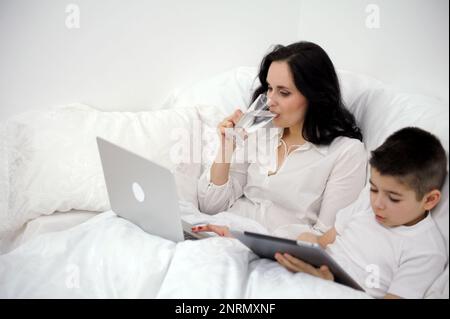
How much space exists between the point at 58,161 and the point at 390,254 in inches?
A: 37.9

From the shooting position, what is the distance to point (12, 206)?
1.36 meters

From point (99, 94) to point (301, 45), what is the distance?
0.77 m

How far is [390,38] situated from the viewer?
135 centimetres

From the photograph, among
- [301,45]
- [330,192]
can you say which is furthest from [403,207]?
[301,45]

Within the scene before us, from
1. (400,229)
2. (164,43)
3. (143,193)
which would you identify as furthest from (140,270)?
(164,43)

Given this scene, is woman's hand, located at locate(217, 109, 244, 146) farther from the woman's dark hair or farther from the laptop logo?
the laptop logo

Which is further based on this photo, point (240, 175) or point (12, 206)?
point (240, 175)

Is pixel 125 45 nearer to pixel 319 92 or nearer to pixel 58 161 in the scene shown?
pixel 58 161

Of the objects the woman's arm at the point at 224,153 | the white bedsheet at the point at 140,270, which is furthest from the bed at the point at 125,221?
the woman's arm at the point at 224,153

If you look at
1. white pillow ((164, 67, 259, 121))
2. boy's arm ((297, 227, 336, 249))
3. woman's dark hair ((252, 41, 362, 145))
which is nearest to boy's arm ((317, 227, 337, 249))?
boy's arm ((297, 227, 336, 249))

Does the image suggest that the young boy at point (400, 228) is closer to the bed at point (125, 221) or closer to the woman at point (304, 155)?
the bed at point (125, 221)

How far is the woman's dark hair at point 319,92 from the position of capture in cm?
134

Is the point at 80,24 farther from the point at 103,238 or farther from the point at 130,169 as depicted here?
the point at 103,238

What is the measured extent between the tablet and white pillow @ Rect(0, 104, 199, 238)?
488mm
